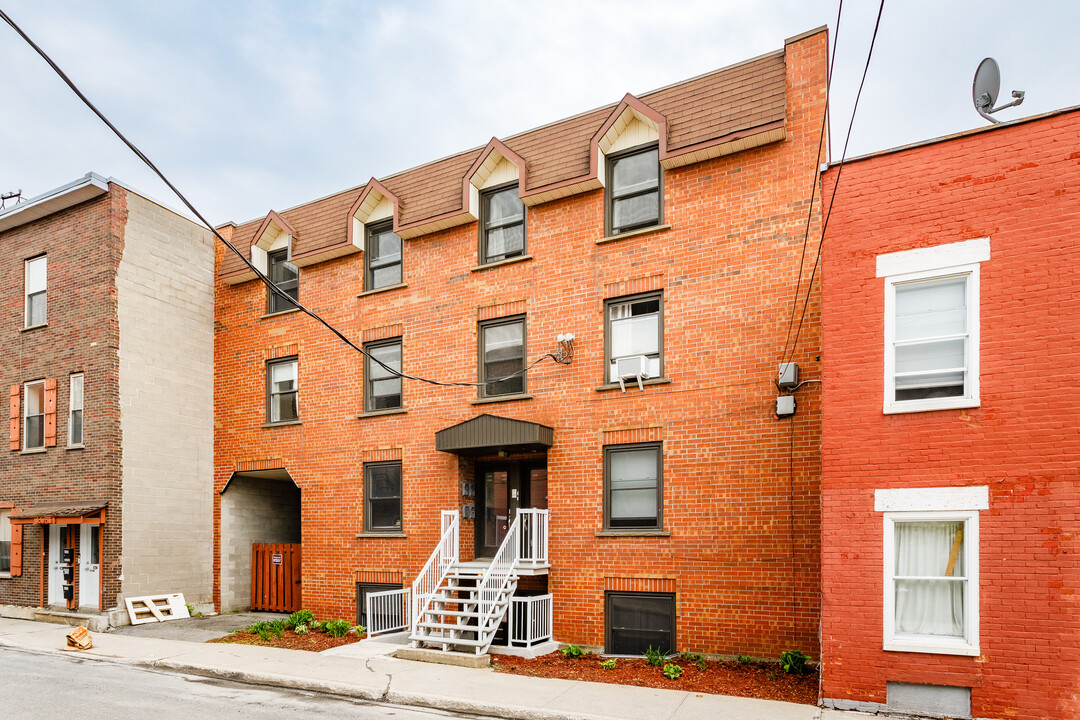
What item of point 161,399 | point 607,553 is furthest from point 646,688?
point 161,399

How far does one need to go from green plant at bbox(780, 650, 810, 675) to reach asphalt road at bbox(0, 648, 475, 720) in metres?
4.69

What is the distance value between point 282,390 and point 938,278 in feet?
46.6

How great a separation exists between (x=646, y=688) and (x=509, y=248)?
846cm

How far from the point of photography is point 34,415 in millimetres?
19234

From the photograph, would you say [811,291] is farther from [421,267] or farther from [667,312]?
[421,267]

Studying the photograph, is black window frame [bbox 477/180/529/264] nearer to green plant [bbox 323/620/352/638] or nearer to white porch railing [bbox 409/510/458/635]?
white porch railing [bbox 409/510/458/635]

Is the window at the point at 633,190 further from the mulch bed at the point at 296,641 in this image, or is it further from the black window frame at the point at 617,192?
the mulch bed at the point at 296,641

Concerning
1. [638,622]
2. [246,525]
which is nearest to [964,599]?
[638,622]

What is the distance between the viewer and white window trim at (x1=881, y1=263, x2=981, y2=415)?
29.7 ft

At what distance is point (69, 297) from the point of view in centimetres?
1850

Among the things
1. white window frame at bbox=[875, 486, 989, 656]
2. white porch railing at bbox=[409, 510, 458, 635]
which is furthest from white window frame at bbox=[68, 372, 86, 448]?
white window frame at bbox=[875, 486, 989, 656]

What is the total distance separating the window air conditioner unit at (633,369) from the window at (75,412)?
12920 millimetres

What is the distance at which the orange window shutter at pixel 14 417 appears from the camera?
19.2 meters

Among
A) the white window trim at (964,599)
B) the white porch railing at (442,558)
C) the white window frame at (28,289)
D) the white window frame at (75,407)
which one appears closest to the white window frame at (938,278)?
the white window trim at (964,599)
